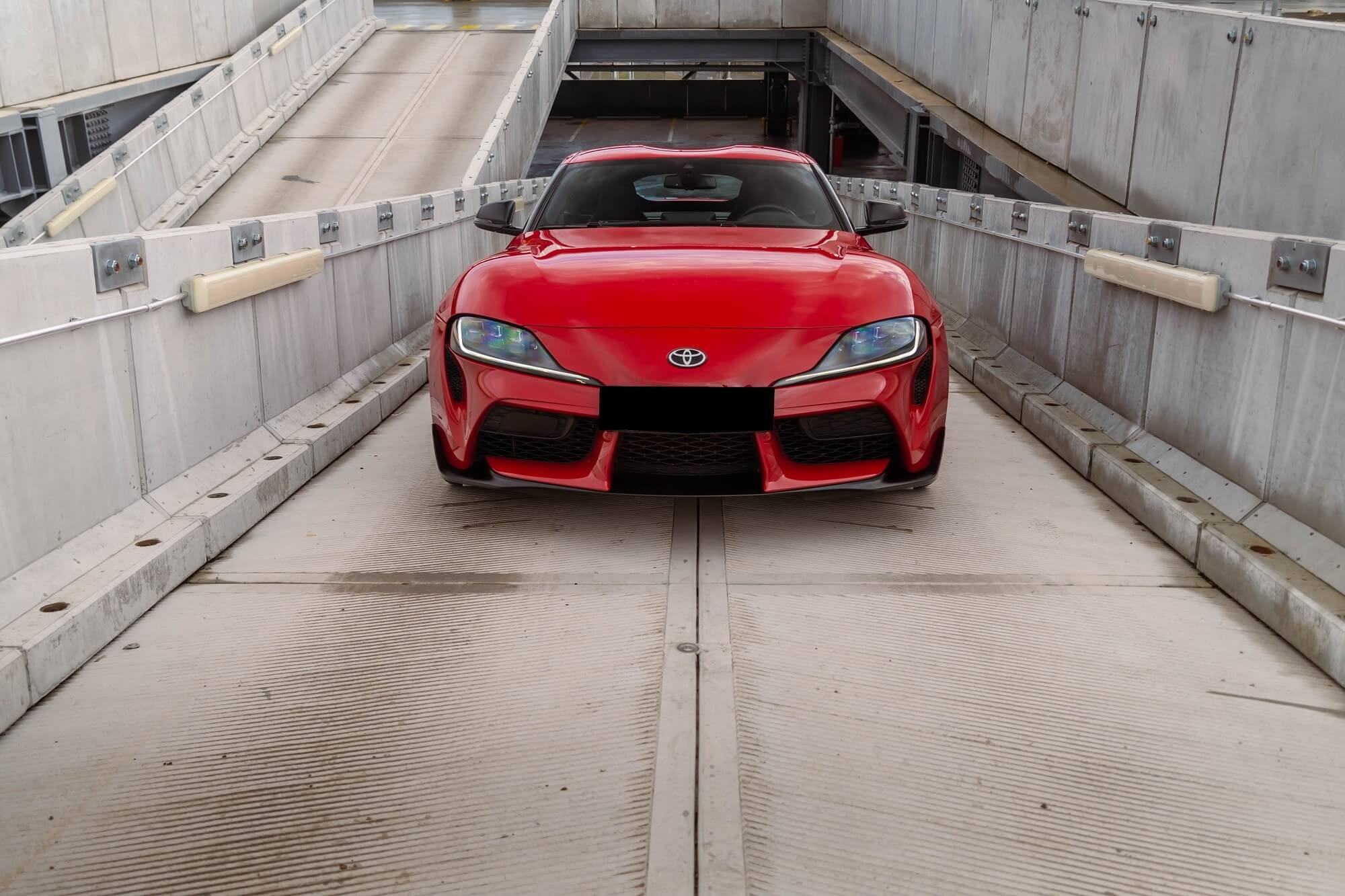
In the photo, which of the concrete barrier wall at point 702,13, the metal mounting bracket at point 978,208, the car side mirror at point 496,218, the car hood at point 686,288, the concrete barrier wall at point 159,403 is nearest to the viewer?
the concrete barrier wall at point 159,403

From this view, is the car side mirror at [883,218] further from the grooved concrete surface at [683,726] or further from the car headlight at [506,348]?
the car headlight at [506,348]

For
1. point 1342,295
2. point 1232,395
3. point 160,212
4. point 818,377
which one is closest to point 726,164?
point 818,377

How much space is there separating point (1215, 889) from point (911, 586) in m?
1.74

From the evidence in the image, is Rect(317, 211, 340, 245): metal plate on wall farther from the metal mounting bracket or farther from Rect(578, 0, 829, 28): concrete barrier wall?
Rect(578, 0, 829, 28): concrete barrier wall

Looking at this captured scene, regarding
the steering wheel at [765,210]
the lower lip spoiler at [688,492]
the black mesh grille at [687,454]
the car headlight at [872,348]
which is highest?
the steering wheel at [765,210]

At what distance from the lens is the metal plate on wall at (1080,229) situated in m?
6.21

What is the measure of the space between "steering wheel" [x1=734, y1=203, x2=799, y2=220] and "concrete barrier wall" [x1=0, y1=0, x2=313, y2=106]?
40.4ft

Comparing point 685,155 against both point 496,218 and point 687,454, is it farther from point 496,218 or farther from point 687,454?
point 687,454

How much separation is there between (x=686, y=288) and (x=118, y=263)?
192 centimetres

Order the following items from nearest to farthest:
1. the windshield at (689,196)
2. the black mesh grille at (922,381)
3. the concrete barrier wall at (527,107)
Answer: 1. the black mesh grille at (922,381)
2. the windshield at (689,196)
3. the concrete barrier wall at (527,107)

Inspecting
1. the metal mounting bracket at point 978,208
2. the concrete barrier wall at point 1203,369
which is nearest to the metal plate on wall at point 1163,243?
the concrete barrier wall at point 1203,369

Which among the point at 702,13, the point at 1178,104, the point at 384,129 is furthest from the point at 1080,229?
the point at 702,13

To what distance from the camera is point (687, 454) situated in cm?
440

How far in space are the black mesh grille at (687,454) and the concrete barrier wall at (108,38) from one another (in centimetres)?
1346
